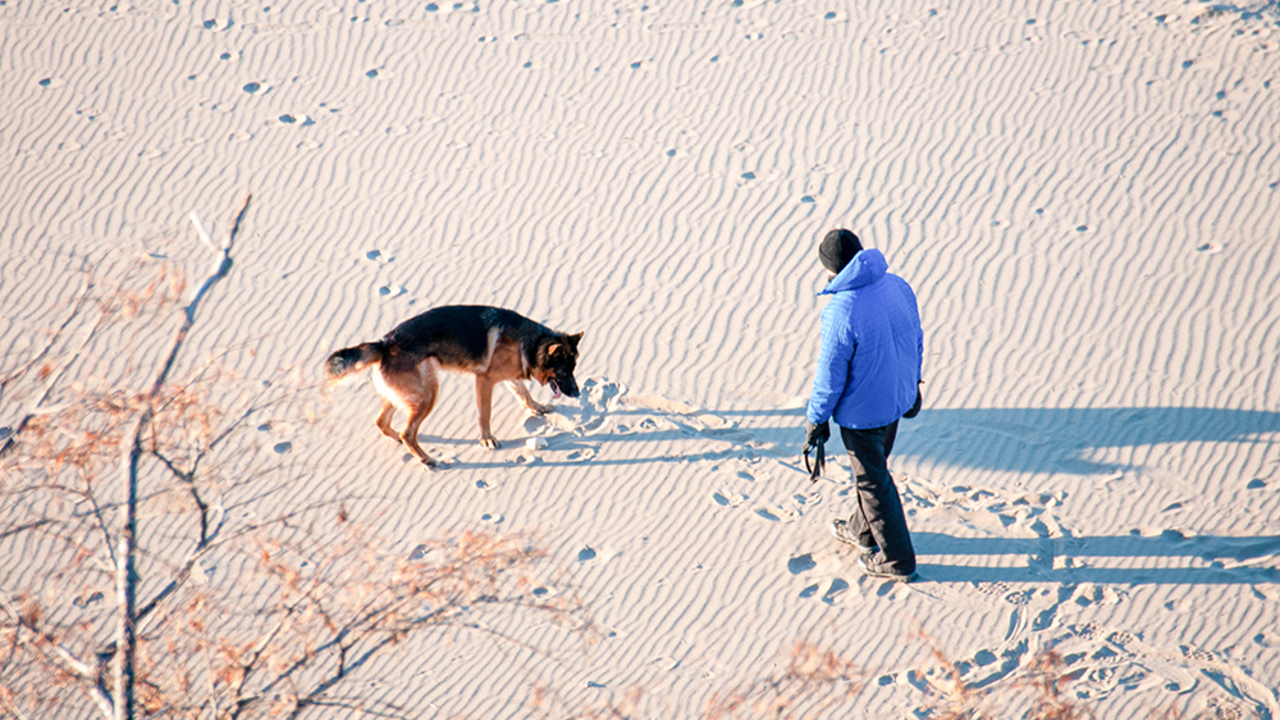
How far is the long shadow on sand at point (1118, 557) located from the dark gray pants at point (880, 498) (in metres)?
0.35

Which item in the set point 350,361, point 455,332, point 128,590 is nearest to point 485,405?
point 455,332

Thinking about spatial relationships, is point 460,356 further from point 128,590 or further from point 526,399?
point 128,590

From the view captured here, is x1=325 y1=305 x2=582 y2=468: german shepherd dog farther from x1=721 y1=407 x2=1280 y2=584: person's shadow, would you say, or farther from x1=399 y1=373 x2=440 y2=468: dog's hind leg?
x1=721 y1=407 x2=1280 y2=584: person's shadow

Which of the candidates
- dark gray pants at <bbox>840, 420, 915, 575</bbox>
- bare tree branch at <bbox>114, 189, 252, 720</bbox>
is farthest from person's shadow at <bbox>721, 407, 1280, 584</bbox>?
bare tree branch at <bbox>114, 189, 252, 720</bbox>

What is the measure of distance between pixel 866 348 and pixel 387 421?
3625 millimetres

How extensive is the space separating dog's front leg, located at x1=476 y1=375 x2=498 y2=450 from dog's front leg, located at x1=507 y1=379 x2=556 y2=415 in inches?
9.9

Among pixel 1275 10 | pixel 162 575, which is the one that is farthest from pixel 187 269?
pixel 1275 10

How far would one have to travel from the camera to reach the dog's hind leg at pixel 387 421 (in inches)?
255

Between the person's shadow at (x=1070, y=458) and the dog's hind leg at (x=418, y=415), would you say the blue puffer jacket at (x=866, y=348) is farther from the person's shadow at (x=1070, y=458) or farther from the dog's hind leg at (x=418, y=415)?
the dog's hind leg at (x=418, y=415)

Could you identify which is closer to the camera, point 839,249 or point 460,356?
point 839,249

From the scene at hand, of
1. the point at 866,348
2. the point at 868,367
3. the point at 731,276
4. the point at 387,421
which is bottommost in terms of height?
the point at 387,421

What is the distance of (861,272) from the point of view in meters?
4.57

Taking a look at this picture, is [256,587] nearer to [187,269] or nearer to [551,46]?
[187,269]

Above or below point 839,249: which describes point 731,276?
below
